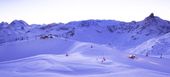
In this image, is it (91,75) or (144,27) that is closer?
(91,75)

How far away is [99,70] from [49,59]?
13.0 feet

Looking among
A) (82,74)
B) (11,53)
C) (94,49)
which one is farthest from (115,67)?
(11,53)

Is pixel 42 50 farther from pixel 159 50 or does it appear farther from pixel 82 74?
pixel 159 50

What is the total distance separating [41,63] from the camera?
17547 millimetres

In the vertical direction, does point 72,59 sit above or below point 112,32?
below

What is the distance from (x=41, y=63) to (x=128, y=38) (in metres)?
128

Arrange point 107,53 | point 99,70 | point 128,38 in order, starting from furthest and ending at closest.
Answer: point 128,38
point 107,53
point 99,70

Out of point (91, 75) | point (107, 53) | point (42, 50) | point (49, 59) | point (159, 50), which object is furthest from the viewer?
point (159, 50)

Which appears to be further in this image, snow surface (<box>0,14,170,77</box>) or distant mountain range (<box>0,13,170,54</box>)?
distant mountain range (<box>0,13,170,54</box>)

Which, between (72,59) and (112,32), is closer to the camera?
(72,59)

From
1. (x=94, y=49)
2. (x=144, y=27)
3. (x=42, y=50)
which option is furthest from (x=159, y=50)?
(x=144, y=27)

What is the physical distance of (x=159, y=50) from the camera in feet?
253

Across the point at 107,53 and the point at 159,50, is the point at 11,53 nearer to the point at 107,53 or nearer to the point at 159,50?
the point at 107,53

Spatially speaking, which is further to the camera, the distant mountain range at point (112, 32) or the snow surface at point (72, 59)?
the distant mountain range at point (112, 32)
